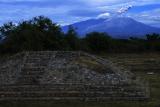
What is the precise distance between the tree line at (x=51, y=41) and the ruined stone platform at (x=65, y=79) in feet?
76.7

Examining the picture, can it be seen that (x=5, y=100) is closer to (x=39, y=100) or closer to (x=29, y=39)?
(x=39, y=100)

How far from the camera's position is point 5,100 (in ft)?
95.8

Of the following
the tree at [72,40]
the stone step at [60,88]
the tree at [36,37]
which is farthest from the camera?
the tree at [72,40]

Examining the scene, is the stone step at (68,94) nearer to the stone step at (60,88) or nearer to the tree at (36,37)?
the stone step at (60,88)

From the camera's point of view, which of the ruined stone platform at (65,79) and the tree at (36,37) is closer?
the ruined stone platform at (65,79)

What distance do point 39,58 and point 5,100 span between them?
4568 mm

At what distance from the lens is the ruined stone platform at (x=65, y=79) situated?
29.0 m

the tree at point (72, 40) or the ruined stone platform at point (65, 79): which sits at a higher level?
the tree at point (72, 40)

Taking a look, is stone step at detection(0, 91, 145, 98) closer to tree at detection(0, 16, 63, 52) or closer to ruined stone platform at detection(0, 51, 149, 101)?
ruined stone platform at detection(0, 51, 149, 101)

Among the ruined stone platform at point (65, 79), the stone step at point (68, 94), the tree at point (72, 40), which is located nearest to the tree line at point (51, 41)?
the tree at point (72, 40)

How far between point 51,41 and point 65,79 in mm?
30711

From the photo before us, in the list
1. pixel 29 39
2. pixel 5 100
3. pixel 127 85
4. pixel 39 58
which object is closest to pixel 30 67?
pixel 39 58

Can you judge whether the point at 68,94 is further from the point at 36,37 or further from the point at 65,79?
the point at 36,37

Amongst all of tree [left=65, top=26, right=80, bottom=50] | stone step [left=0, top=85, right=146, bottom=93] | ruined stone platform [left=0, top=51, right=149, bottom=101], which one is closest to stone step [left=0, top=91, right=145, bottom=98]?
ruined stone platform [left=0, top=51, right=149, bottom=101]
